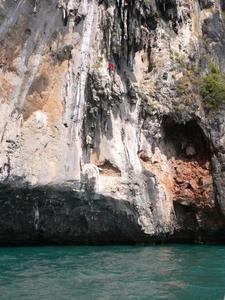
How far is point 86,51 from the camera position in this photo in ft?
66.9

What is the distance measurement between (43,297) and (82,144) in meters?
9.19

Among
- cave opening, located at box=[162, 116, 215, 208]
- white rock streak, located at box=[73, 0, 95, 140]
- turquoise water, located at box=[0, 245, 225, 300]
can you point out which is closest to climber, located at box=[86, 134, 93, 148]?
white rock streak, located at box=[73, 0, 95, 140]

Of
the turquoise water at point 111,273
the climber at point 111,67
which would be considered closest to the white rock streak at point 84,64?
the climber at point 111,67

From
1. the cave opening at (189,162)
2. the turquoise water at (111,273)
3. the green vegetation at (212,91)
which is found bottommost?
the turquoise water at (111,273)

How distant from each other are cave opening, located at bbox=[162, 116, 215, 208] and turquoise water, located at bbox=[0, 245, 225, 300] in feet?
8.78

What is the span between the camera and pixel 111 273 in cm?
1398

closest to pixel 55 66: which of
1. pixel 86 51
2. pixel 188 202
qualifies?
pixel 86 51

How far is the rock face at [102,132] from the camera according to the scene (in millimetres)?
19281

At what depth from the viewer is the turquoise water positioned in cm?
1176

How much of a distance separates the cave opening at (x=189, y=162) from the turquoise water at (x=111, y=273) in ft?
8.78

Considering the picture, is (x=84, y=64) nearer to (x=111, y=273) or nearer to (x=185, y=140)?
(x=185, y=140)

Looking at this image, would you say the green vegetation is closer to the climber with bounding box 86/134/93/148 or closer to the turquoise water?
the climber with bounding box 86/134/93/148

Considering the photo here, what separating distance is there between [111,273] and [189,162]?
8955 mm

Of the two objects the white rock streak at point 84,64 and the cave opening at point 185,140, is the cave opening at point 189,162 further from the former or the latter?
the white rock streak at point 84,64
